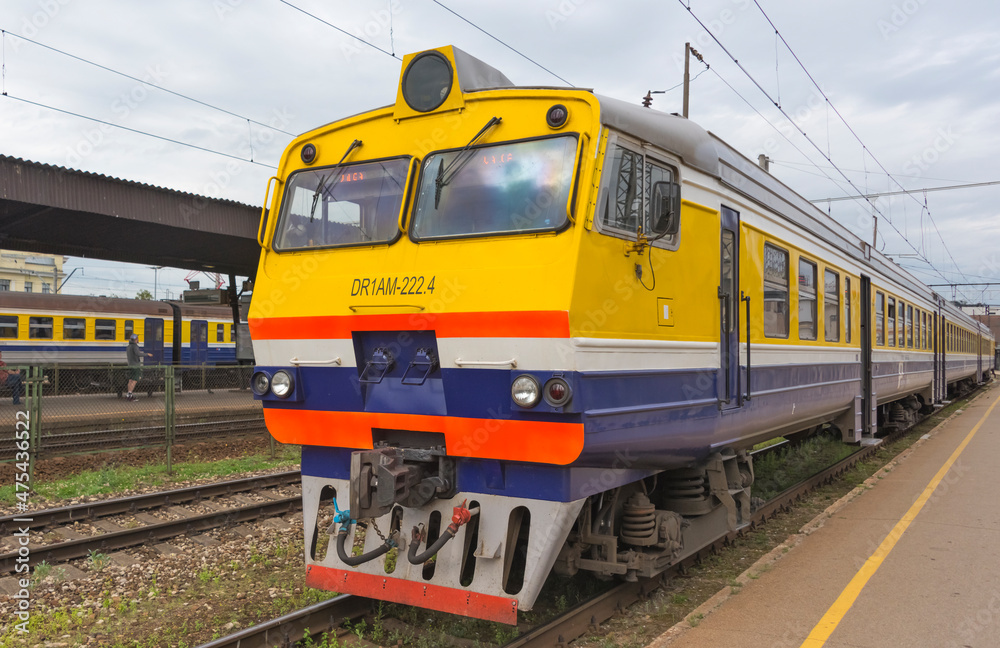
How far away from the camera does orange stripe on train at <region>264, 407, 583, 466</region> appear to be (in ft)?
14.0

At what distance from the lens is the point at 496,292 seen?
435 cm

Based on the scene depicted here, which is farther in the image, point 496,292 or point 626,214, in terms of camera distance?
point 626,214

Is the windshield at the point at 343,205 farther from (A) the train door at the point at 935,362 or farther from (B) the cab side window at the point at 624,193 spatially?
(A) the train door at the point at 935,362

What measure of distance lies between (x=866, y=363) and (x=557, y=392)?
347 inches

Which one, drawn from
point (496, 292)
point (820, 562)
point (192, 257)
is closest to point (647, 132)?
point (496, 292)

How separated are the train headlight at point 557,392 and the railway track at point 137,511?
5.16m

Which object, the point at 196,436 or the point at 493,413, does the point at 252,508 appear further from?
the point at 196,436

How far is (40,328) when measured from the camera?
2400 centimetres

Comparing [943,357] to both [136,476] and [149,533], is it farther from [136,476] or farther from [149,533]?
[149,533]

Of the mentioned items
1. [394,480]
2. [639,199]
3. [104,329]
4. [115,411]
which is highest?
[639,199]

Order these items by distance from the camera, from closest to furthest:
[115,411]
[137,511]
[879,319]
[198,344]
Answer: [137,511] → [879,319] → [115,411] → [198,344]

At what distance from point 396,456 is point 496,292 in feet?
4.19

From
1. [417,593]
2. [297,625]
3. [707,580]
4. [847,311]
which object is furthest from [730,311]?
[847,311]

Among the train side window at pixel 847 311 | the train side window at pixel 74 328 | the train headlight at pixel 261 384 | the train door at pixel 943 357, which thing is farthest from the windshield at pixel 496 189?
the train side window at pixel 74 328
